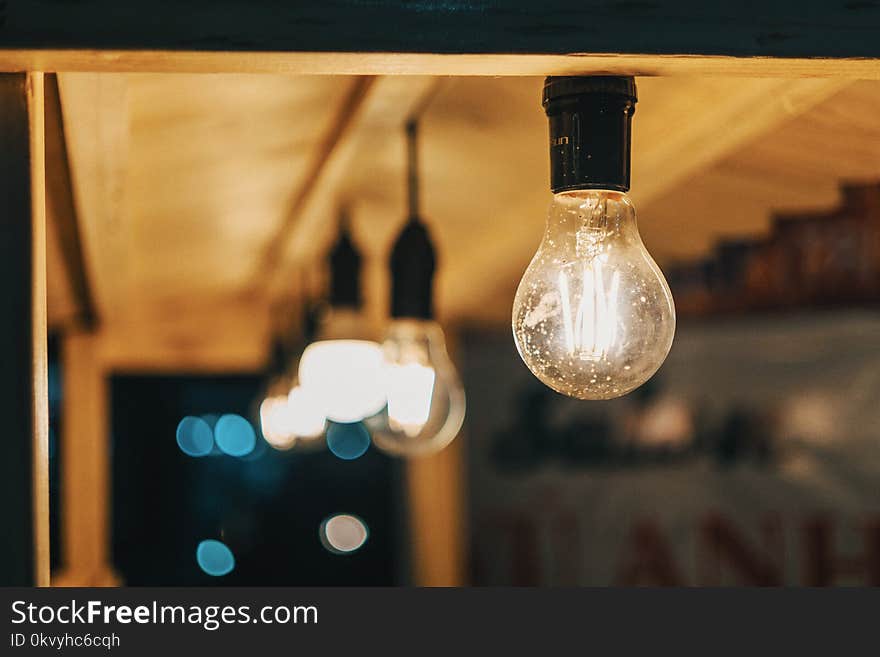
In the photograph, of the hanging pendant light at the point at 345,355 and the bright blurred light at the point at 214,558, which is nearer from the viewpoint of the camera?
the hanging pendant light at the point at 345,355

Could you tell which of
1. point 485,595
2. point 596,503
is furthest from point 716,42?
point 596,503

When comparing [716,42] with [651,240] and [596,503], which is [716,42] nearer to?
[651,240]

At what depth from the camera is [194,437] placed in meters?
7.63

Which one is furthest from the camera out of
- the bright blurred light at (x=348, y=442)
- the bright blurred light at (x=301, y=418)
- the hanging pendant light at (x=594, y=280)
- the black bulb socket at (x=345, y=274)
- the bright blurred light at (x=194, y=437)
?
the bright blurred light at (x=194, y=437)

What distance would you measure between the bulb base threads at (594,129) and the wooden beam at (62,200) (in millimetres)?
702

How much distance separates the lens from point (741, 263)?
15.2 feet

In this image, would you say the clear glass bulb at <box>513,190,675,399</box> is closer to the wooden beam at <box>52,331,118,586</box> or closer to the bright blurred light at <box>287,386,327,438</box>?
the bright blurred light at <box>287,386,327,438</box>

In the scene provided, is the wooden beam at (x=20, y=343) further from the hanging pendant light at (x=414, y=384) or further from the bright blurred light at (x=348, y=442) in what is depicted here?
the bright blurred light at (x=348, y=442)

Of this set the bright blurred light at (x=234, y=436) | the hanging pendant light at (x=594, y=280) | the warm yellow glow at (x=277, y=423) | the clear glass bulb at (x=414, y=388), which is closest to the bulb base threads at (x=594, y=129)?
the hanging pendant light at (x=594, y=280)

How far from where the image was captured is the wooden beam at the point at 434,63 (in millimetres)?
1105

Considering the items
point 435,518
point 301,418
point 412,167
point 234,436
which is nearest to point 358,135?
point 412,167

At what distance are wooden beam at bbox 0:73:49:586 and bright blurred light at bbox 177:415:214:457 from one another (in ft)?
21.2

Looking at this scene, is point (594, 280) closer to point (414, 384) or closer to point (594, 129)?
point (594, 129)

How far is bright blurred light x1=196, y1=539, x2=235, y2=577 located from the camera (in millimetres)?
7388
